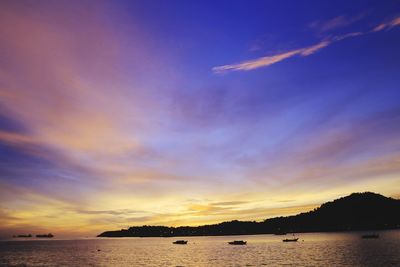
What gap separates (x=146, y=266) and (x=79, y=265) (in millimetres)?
24249

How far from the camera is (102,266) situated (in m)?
118

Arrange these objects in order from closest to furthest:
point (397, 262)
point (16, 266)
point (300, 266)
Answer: point (397, 262), point (300, 266), point (16, 266)

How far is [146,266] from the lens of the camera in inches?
4599

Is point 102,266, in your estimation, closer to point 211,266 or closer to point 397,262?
point 211,266

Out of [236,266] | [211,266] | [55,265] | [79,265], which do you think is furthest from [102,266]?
[236,266]

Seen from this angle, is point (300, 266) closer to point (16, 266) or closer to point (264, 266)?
point (264, 266)

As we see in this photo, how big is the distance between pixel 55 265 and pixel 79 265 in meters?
8.10

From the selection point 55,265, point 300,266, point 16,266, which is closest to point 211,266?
point 300,266

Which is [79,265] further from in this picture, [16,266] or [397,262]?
[397,262]

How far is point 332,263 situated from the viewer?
98.7 m

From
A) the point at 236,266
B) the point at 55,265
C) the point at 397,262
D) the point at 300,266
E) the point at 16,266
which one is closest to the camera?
the point at 397,262

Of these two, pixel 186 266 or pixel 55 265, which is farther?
pixel 55 265

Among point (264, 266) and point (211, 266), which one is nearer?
point (264, 266)

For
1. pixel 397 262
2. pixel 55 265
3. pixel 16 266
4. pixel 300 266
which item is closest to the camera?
pixel 397 262
